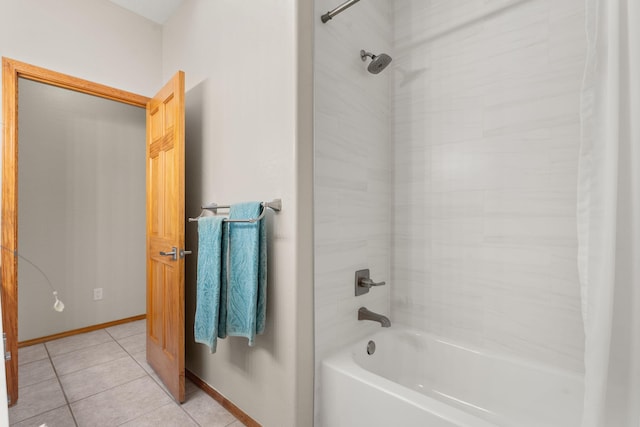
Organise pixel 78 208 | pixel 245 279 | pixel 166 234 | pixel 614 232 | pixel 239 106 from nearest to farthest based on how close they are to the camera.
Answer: pixel 614 232, pixel 245 279, pixel 239 106, pixel 166 234, pixel 78 208

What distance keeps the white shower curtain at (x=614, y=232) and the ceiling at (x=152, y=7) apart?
2.74m

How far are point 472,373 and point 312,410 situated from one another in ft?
2.77

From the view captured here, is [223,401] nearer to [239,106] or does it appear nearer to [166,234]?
[166,234]

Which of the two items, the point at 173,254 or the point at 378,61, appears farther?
the point at 173,254

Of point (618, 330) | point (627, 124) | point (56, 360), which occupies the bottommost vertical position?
point (56, 360)

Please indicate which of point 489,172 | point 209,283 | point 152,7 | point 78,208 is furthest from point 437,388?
point 78,208

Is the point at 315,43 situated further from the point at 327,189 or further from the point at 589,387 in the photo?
the point at 589,387

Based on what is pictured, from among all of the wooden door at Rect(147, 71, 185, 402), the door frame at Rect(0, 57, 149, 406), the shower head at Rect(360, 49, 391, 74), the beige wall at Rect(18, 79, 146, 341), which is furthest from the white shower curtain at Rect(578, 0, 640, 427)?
the beige wall at Rect(18, 79, 146, 341)

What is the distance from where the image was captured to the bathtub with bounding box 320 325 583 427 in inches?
45.7

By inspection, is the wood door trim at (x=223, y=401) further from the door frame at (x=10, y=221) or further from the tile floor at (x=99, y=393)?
the door frame at (x=10, y=221)

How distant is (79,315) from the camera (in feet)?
10.2

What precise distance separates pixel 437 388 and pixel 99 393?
2145 mm

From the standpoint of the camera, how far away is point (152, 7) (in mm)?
2451

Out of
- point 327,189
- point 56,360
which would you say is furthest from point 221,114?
point 56,360
